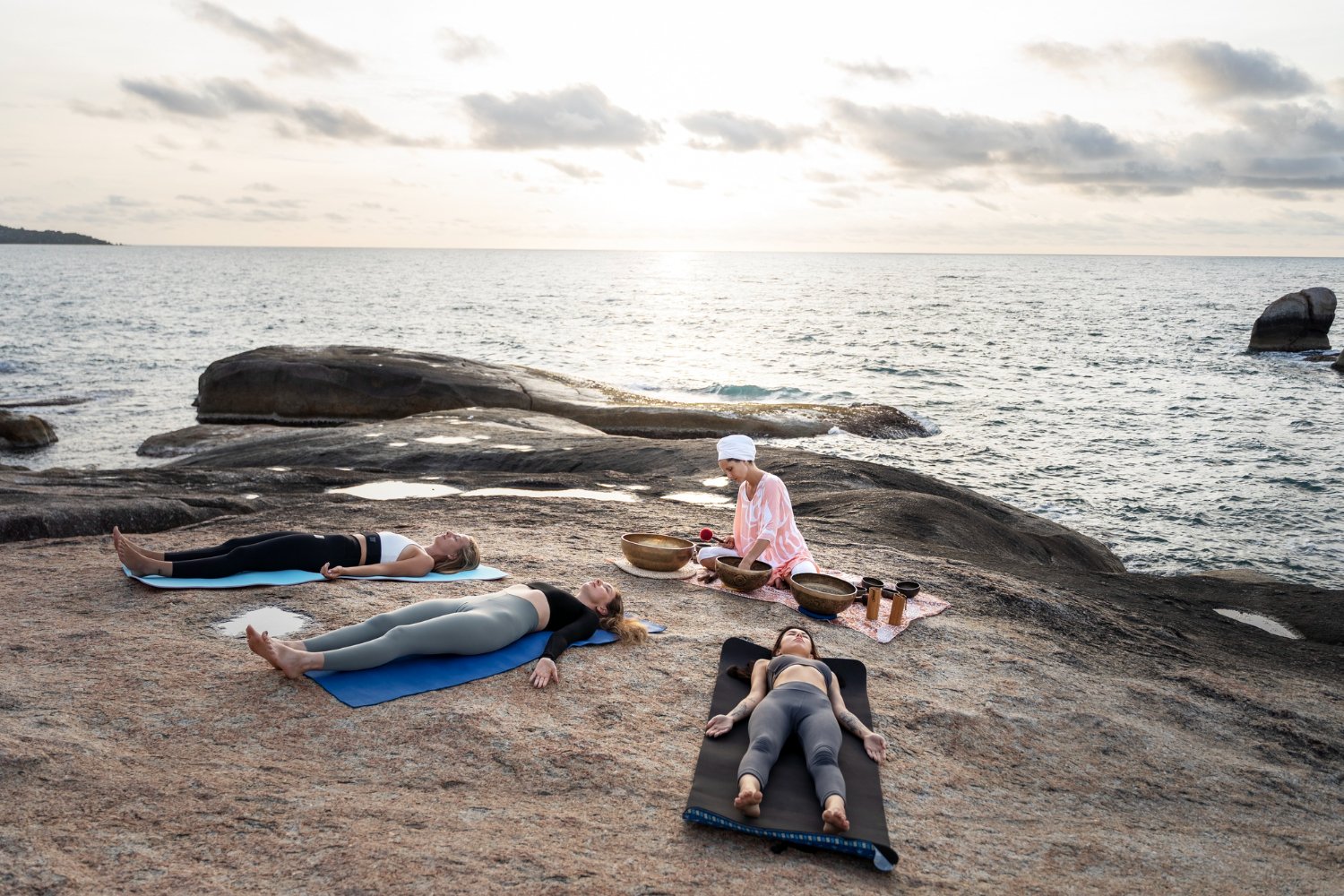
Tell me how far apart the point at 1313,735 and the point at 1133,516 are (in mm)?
15246

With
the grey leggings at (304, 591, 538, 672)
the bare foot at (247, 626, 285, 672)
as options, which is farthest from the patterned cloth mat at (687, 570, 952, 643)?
the bare foot at (247, 626, 285, 672)

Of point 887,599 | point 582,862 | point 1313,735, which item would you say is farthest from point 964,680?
point 582,862

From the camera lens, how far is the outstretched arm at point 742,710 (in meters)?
5.57

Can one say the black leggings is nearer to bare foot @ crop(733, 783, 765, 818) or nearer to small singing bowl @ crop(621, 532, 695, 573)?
small singing bowl @ crop(621, 532, 695, 573)

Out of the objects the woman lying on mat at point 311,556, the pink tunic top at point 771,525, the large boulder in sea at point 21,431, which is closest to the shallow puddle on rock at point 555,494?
the pink tunic top at point 771,525

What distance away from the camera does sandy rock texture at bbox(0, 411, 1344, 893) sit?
411cm

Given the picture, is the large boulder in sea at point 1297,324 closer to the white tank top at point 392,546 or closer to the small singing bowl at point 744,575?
the small singing bowl at point 744,575

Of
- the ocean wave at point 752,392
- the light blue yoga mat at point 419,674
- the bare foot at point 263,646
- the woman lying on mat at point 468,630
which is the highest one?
the bare foot at point 263,646

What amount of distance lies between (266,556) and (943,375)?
4126 cm

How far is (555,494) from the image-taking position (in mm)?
13188

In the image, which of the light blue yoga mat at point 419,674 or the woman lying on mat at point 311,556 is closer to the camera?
the light blue yoga mat at point 419,674

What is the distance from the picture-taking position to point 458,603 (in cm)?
659

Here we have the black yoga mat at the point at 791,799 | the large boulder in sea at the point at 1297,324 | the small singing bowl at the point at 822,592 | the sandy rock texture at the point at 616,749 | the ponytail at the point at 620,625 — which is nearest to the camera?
the sandy rock texture at the point at 616,749

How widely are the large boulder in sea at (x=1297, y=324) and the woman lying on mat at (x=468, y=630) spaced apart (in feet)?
194
